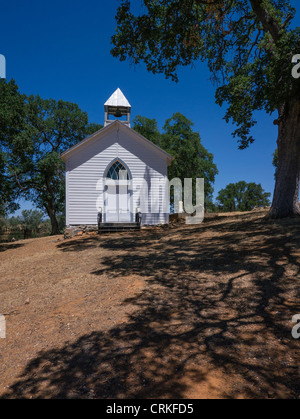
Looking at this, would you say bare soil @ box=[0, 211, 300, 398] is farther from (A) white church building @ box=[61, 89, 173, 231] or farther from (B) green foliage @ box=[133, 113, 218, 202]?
(B) green foliage @ box=[133, 113, 218, 202]

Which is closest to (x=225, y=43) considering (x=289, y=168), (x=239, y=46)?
(x=239, y=46)

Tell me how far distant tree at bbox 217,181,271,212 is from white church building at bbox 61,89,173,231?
5312 centimetres

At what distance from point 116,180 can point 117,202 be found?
4.35ft

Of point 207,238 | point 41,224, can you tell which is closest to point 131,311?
point 207,238

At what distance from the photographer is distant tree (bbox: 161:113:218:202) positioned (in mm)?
28094

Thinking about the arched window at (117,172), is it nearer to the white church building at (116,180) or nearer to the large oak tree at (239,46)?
the white church building at (116,180)

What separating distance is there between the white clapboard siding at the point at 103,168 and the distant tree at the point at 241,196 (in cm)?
5312

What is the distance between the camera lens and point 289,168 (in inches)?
358

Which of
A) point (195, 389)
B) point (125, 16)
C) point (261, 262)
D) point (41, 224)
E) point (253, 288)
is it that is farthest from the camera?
point (41, 224)

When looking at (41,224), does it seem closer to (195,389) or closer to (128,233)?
(128,233)

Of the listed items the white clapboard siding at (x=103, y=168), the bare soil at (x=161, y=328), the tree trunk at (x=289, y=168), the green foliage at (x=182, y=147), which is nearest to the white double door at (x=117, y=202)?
the white clapboard siding at (x=103, y=168)

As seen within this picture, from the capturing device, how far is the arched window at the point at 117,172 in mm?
14828

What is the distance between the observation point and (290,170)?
9.09 m
